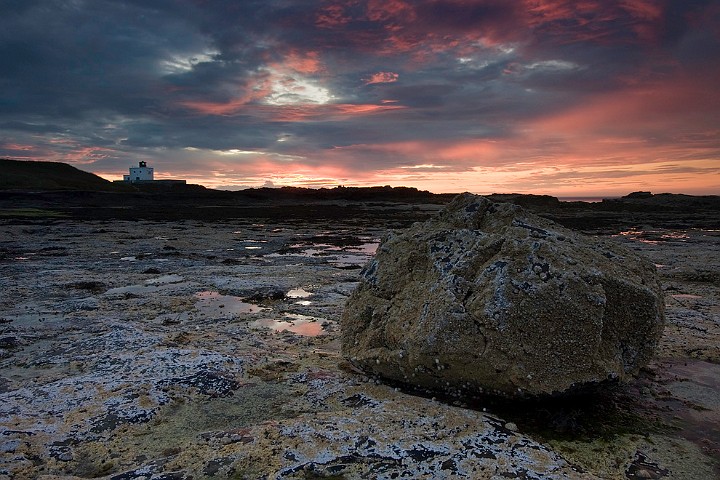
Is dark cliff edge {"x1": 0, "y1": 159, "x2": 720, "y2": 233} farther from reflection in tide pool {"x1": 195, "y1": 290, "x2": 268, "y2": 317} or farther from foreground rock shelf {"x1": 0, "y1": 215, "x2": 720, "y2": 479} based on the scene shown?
foreground rock shelf {"x1": 0, "y1": 215, "x2": 720, "y2": 479}

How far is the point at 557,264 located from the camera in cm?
480

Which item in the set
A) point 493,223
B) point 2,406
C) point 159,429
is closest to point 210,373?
point 159,429

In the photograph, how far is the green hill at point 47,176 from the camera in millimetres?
89000

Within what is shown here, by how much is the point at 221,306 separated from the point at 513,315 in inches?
265

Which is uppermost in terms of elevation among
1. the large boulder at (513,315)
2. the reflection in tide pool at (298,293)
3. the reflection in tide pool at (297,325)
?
the large boulder at (513,315)

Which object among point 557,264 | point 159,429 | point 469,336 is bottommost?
point 159,429

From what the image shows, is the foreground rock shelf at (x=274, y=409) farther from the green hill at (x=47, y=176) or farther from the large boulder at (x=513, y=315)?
the green hill at (x=47, y=176)

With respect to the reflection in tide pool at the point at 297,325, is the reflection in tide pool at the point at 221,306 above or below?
above

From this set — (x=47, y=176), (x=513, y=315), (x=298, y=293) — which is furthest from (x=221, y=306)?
(x=47, y=176)

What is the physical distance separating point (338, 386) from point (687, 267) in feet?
44.4

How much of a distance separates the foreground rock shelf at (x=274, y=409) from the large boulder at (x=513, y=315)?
39 cm

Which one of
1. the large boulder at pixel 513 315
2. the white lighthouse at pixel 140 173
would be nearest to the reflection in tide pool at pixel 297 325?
the large boulder at pixel 513 315

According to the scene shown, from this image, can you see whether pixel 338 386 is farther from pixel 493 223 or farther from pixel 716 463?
pixel 716 463

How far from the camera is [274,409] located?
4809 millimetres
